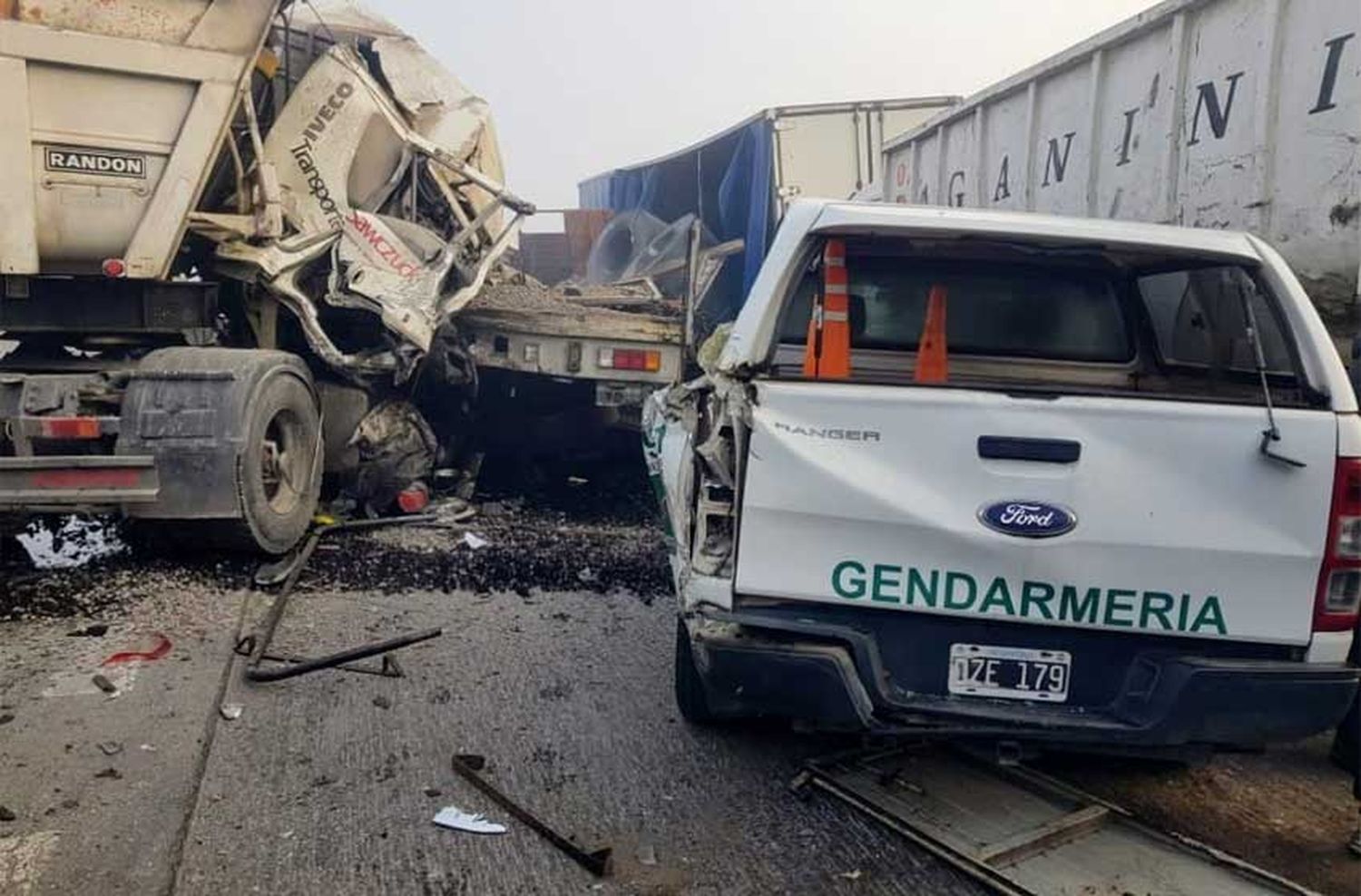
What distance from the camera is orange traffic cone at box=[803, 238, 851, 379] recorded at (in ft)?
11.6

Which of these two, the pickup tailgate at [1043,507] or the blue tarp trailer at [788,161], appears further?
the blue tarp trailer at [788,161]

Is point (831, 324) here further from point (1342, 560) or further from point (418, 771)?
point (418, 771)

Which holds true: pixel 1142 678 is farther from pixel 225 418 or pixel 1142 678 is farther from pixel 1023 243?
pixel 225 418

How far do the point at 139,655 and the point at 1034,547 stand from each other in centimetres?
369

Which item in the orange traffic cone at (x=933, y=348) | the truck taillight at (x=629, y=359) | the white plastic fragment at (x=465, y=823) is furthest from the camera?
→ the truck taillight at (x=629, y=359)

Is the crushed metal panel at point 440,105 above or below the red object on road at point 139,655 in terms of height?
above

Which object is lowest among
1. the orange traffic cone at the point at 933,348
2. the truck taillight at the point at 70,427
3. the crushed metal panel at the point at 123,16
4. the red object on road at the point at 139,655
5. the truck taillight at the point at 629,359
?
the red object on road at the point at 139,655

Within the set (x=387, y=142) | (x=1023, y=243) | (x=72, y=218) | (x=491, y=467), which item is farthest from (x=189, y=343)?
(x=1023, y=243)

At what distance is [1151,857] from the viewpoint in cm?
330

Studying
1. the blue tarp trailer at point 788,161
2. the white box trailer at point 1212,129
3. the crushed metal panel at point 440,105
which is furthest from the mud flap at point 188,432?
the blue tarp trailer at point 788,161

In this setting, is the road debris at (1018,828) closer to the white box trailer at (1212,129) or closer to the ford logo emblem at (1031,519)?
the ford logo emblem at (1031,519)

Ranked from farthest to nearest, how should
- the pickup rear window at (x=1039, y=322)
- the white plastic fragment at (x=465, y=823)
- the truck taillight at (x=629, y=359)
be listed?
the truck taillight at (x=629, y=359) → the pickup rear window at (x=1039, y=322) → the white plastic fragment at (x=465, y=823)

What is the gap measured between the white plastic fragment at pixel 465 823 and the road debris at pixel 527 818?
8cm

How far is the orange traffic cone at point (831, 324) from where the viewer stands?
139 inches
